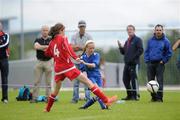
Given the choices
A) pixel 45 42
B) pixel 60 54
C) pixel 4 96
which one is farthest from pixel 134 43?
pixel 60 54

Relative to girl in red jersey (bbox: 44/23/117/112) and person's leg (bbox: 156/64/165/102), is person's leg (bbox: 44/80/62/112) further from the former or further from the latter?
person's leg (bbox: 156/64/165/102)

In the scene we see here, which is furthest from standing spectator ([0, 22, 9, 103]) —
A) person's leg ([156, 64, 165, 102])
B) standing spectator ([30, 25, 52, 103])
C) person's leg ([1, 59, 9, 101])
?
person's leg ([156, 64, 165, 102])

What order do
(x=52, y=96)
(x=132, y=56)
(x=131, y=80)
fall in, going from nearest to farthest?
(x=52, y=96) < (x=132, y=56) < (x=131, y=80)

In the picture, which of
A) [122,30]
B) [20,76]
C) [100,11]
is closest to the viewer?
[122,30]

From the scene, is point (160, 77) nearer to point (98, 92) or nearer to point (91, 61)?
point (91, 61)

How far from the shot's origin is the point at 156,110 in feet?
55.5

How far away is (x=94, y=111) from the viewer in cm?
1670

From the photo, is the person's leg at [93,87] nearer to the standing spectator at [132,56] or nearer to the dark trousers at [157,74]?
the dark trousers at [157,74]

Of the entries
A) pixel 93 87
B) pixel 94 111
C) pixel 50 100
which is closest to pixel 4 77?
pixel 50 100

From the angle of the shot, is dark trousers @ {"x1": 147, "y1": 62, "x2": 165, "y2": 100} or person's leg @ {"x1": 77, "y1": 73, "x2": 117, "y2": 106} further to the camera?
dark trousers @ {"x1": 147, "y1": 62, "x2": 165, "y2": 100}

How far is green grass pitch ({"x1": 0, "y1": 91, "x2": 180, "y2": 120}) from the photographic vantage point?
15.3m

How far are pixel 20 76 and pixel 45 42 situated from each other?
8.26 metres

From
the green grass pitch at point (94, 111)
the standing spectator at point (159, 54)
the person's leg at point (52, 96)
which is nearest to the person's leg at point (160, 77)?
the standing spectator at point (159, 54)

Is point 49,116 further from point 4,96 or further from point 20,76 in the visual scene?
point 20,76
